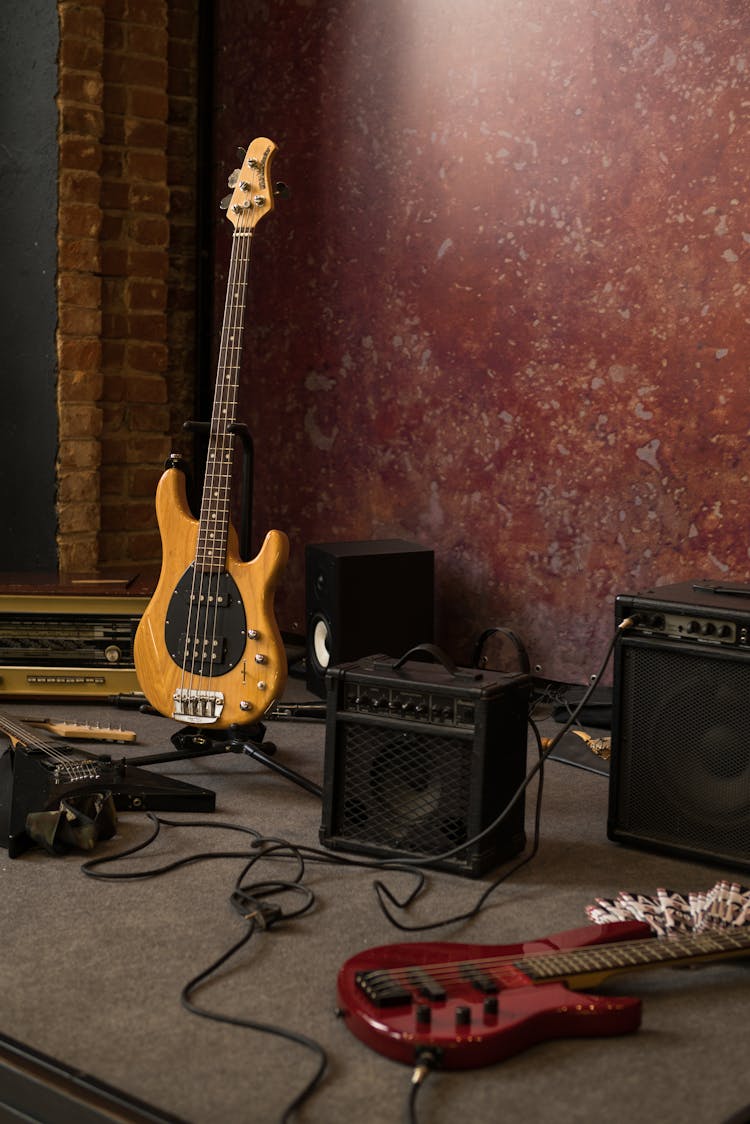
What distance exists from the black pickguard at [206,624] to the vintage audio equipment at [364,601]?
573 millimetres

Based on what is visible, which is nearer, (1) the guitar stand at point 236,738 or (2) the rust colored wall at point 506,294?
(1) the guitar stand at point 236,738

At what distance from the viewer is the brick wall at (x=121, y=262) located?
146 inches

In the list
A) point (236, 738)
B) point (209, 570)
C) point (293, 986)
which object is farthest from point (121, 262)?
point (293, 986)

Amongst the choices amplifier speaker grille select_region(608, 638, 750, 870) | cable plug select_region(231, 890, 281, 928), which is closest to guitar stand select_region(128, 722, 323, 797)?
cable plug select_region(231, 890, 281, 928)

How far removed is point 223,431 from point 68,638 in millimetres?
735

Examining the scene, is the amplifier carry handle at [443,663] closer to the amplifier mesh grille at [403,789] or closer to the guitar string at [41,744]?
the amplifier mesh grille at [403,789]

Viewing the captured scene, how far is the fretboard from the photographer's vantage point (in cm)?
261

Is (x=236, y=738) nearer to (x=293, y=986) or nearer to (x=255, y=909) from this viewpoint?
(x=255, y=909)

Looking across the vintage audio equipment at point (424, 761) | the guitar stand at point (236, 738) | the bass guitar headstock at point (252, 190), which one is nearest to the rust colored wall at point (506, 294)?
the bass guitar headstock at point (252, 190)

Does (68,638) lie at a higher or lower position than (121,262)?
lower

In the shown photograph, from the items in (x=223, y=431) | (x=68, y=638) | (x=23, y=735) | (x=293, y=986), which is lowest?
(x=293, y=986)

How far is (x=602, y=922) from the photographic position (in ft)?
5.99

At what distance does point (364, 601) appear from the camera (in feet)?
10.5

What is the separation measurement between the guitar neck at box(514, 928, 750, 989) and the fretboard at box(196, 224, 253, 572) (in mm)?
1269
